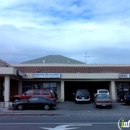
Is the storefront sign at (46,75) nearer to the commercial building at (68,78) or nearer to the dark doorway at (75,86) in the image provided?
the commercial building at (68,78)

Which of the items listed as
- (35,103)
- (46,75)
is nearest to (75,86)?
(46,75)

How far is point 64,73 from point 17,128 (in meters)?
24.2

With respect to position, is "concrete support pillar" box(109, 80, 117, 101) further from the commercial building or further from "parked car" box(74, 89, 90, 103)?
"parked car" box(74, 89, 90, 103)

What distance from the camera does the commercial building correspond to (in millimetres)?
37500

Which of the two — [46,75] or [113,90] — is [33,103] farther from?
[113,90]

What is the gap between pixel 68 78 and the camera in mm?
37781

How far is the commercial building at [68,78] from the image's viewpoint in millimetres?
37500

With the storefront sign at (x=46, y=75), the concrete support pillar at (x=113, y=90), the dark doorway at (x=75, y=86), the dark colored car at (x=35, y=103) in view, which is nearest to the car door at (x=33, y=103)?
the dark colored car at (x=35, y=103)

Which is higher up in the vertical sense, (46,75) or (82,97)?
(46,75)

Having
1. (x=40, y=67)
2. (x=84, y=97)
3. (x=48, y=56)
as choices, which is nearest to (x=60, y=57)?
(x=48, y=56)

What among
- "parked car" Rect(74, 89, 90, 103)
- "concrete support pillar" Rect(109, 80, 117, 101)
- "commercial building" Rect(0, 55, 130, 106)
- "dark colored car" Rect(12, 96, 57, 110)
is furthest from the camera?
"concrete support pillar" Rect(109, 80, 117, 101)

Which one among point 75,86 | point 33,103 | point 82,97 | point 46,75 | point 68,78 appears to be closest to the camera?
point 33,103

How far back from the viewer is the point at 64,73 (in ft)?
123

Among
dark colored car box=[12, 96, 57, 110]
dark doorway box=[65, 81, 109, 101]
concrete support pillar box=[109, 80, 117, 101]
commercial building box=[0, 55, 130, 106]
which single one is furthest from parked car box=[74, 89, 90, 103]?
dark doorway box=[65, 81, 109, 101]
